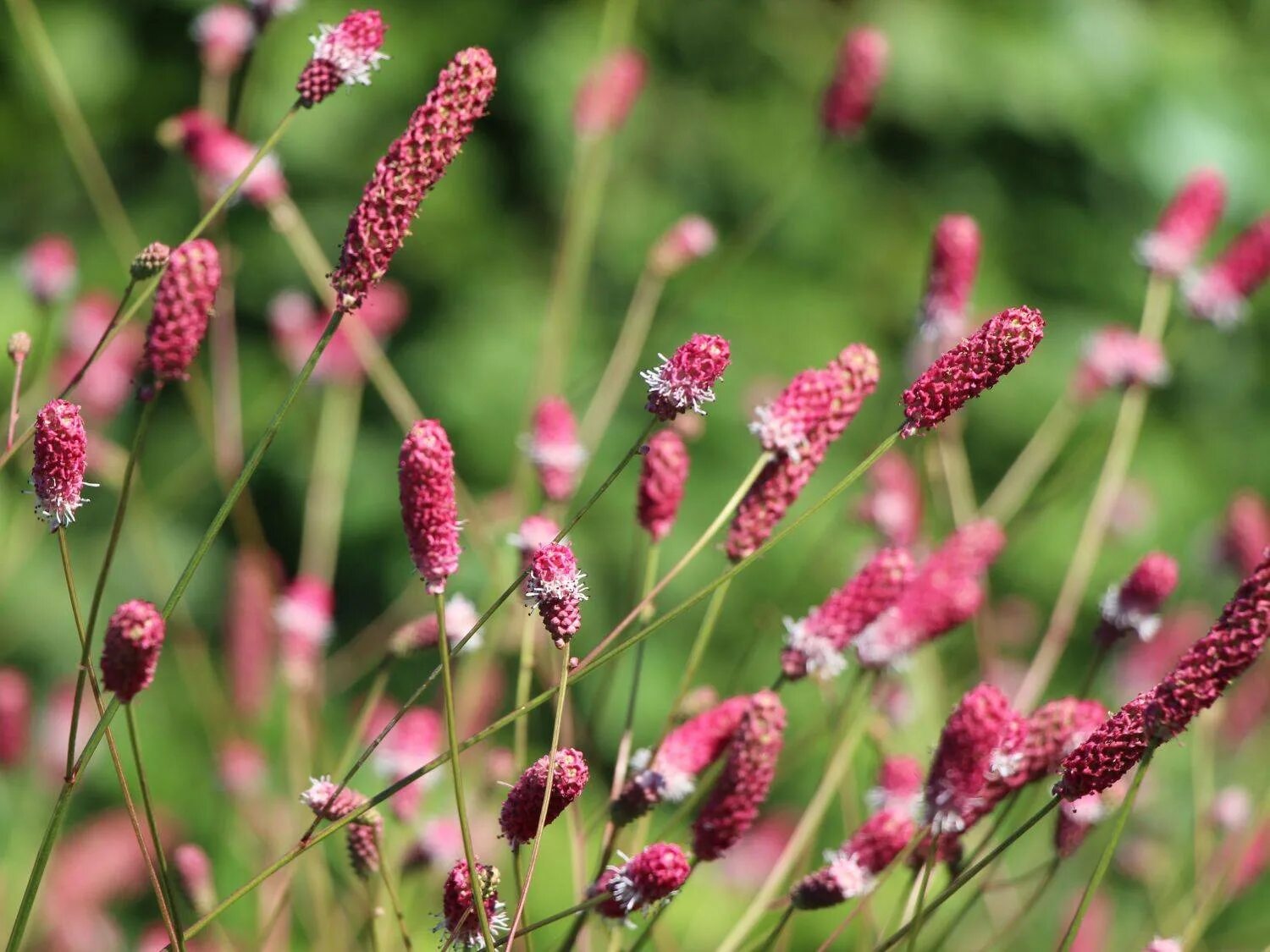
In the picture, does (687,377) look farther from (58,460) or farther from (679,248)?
(679,248)

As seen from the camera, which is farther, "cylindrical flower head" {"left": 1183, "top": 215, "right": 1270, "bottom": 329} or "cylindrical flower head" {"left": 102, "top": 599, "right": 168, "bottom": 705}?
"cylindrical flower head" {"left": 1183, "top": 215, "right": 1270, "bottom": 329}

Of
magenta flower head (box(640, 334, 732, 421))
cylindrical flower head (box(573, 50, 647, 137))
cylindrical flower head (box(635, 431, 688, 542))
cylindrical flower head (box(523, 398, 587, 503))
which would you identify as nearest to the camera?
magenta flower head (box(640, 334, 732, 421))

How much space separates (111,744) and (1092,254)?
2029 millimetres

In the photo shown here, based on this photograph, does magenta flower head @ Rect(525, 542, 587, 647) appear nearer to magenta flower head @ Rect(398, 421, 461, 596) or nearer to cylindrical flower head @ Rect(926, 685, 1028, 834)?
magenta flower head @ Rect(398, 421, 461, 596)

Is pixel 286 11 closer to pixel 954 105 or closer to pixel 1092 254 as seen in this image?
pixel 954 105

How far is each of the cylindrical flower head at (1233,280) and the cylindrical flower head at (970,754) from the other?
56 centimetres

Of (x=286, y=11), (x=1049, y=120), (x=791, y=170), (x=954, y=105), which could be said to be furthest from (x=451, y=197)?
(x=286, y=11)

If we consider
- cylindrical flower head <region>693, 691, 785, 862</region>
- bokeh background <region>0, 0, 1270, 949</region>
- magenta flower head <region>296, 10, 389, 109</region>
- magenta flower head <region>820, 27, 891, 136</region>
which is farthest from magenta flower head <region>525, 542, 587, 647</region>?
bokeh background <region>0, 0, 1270, 949</region>

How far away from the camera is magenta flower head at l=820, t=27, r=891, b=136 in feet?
3.43

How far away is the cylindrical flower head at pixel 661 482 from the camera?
694 mm

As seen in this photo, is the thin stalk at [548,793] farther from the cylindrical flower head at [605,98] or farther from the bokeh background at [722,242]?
the bokeh background at [722,242]

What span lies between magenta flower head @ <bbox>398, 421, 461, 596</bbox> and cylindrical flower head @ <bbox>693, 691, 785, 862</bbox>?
0.15 metres

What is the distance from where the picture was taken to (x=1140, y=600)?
0.74 meters

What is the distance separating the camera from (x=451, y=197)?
6.63ft
